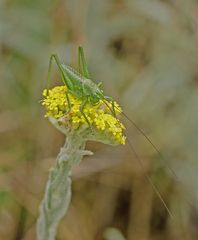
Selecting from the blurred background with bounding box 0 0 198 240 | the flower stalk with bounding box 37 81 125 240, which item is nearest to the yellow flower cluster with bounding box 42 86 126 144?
the flower stalk with bounding box 37 81 125 240

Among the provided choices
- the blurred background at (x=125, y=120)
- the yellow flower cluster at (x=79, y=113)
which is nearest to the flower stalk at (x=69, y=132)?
the yellow flower cluster at (x=79, y=113)

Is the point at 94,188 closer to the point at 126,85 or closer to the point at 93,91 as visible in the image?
the point at 126,85

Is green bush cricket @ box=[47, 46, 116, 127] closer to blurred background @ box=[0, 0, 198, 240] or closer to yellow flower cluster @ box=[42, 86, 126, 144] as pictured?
yellow flower cluster @ box=[42, 86, 126, 144]

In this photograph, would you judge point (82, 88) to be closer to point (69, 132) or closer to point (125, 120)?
point (69, 132)

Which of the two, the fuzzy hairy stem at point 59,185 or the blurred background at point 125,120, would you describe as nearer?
the fuzzy hairy stem at point 59,185

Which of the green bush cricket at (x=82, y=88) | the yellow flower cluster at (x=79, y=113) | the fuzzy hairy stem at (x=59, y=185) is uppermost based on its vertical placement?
the green bush cricket at (x=82, y=88)

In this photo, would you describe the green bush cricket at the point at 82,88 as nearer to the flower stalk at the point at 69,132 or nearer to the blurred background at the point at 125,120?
the flower stalk at the point at 69,132
